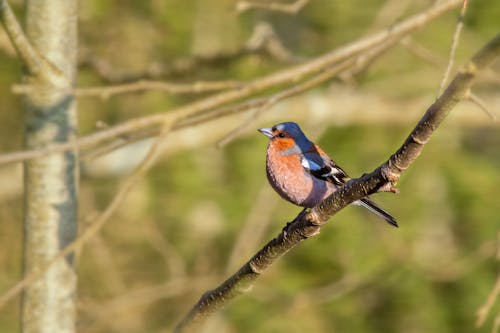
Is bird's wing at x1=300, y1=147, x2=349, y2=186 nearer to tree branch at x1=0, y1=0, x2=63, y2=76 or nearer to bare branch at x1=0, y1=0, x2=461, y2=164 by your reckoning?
bare branch at x1=0, y1=0, x2=461, y2=164

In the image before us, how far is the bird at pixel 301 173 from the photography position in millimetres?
3667

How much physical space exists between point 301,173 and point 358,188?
1.51m

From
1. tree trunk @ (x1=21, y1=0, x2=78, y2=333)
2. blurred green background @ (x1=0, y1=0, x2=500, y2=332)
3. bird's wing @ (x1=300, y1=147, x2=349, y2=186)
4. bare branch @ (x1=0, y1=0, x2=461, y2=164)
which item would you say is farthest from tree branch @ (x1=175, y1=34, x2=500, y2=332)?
blurred green background @ (x1=0, y1=0, x2=500, y2=332)

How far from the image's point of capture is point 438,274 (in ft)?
22.2

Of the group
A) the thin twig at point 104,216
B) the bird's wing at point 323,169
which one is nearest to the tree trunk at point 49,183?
the thin twig at point 104,216

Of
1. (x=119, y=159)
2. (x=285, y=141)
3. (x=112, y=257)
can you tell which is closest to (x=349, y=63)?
(x=285, y=141)

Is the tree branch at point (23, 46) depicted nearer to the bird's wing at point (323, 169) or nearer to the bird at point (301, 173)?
the bird at point (301, 173)

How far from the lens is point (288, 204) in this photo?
7.12 meters

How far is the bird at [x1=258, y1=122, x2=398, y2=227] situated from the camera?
3.67 m

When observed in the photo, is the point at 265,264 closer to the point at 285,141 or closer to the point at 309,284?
the point at 285,141

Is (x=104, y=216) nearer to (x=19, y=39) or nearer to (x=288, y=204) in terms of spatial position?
(x=19, y=39)

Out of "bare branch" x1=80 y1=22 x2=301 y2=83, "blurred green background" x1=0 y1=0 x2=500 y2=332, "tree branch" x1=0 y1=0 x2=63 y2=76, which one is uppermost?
"tree branch" x1=0 y1=0 x2=63 y2=76

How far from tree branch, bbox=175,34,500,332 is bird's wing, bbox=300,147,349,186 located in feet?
3.77

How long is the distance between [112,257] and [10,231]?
0.87m
